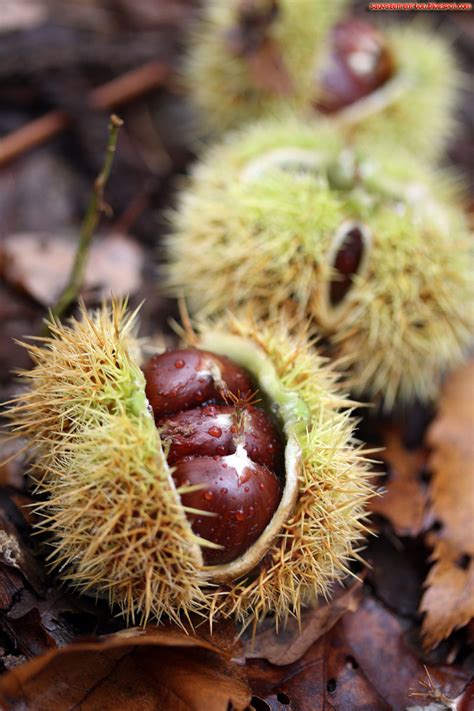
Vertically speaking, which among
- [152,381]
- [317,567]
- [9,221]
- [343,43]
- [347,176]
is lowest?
[9,221]

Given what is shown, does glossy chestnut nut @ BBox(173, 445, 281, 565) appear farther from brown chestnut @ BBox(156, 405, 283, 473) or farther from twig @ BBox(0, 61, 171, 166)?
twig @ BBox(0, 61, 171, 166)

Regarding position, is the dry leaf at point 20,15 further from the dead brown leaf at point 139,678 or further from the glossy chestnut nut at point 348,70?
the dead brown leaf at point 139,678

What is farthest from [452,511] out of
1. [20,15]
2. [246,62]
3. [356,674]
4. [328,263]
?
[20,15]

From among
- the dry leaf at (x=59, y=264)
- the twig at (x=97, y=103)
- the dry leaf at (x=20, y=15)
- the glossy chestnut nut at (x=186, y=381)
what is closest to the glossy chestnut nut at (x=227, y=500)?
the glossy chestnut nut at (x=186, y=381)

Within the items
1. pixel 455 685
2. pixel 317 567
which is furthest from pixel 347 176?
pixel 455 685

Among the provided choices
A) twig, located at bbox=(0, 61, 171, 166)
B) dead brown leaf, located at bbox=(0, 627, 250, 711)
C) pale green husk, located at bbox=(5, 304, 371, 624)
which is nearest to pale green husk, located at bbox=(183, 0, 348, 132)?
twig, located at bbox=(0, 61, 171, 166)

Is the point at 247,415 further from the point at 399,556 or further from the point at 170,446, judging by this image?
the point at 399,556

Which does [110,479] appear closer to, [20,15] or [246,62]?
[246,62]
